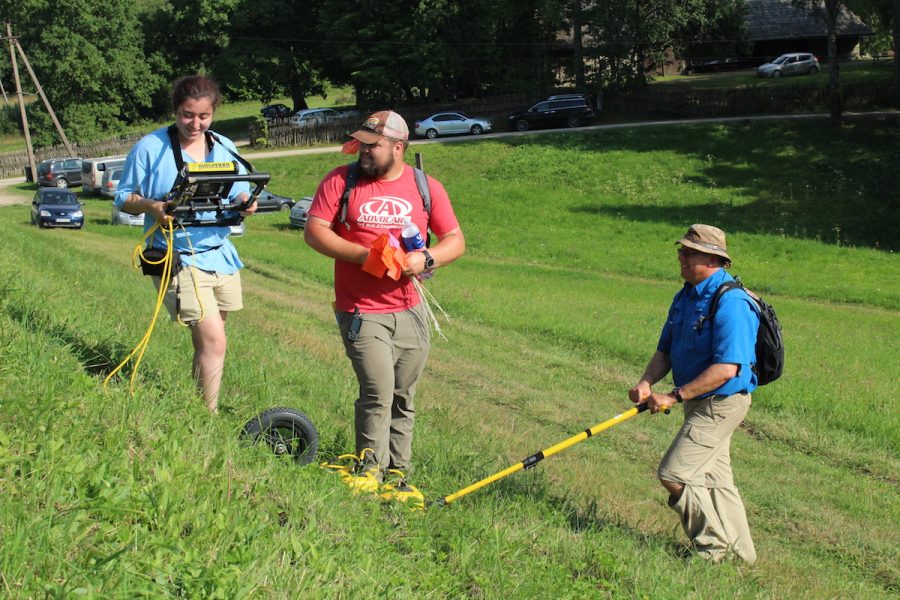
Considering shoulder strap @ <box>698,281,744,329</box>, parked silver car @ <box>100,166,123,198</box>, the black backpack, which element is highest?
shoulder strap @ <box>698,281,744,329</box>

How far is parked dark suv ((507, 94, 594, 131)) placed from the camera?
5016cm

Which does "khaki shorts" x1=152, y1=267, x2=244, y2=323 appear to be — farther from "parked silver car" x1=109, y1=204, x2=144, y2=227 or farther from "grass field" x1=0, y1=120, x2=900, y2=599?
"parked silver car" x1=109, y1=204, x2=144, y2=227

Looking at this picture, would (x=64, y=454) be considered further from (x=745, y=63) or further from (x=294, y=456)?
(x=745, y=63)

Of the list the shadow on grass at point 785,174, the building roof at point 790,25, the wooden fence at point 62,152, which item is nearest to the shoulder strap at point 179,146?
the shadow on grass at point 785,174

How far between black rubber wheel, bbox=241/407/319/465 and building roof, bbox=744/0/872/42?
225 ft

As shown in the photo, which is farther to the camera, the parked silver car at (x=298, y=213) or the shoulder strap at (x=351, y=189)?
the parked silver car at (x=298, y=213)

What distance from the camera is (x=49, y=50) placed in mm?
64938

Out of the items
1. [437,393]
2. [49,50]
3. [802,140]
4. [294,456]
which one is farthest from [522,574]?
[49,50]

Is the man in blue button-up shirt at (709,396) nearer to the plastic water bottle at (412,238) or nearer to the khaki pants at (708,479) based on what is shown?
the khaki pants at (708,479)

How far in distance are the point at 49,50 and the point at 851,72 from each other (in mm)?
51321

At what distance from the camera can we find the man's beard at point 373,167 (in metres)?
5.43

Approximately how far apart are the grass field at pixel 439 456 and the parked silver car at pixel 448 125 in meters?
30.2

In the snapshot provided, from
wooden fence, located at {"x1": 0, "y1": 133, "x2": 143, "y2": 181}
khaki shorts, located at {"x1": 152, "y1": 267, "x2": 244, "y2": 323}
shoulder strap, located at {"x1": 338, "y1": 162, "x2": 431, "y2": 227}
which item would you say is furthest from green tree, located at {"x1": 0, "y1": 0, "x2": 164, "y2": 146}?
shoulder strap, located at {"x1": 338, "y1": 162, "x2": 431, "y2": 227}

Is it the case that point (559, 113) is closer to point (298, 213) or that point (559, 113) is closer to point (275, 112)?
point (298, 213)
